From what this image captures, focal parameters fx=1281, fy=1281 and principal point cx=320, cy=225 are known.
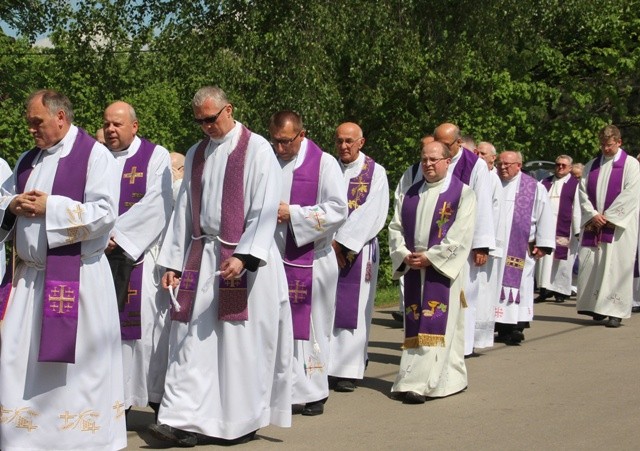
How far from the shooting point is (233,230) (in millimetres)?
7859

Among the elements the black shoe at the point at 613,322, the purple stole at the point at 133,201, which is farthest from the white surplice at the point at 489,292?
the purple stole at the point at 133,201

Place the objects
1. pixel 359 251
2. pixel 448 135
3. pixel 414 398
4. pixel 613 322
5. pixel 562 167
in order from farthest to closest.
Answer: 1. pixel 562 167
2. pixel 613 322
3. pixel 448 135
4. pixel 359 251
5. pixel 414 398

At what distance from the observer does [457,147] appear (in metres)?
11.1

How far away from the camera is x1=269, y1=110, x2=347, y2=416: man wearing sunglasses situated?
8.95 metres

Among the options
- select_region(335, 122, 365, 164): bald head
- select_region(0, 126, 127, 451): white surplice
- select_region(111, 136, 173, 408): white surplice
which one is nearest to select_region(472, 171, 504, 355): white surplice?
select_region(335, 122, 365, 164): bald head

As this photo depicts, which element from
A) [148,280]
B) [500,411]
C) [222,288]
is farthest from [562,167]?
[222,288]

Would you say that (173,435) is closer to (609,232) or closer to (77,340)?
(77,340)

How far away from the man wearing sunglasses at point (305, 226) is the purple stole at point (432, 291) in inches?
29.3

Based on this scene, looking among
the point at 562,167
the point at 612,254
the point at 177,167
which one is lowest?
the point at 612,254

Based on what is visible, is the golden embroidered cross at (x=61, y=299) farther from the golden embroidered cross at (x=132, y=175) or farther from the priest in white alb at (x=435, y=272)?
the priest in white alb at (x=435, y=272)

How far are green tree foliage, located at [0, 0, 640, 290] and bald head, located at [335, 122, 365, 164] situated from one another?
5.49 m

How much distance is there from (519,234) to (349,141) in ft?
12.1

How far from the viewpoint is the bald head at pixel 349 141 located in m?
10.4

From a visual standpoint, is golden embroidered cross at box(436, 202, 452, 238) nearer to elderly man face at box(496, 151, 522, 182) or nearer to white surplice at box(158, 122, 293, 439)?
white surplice at box(158, 122, 293, 439)
